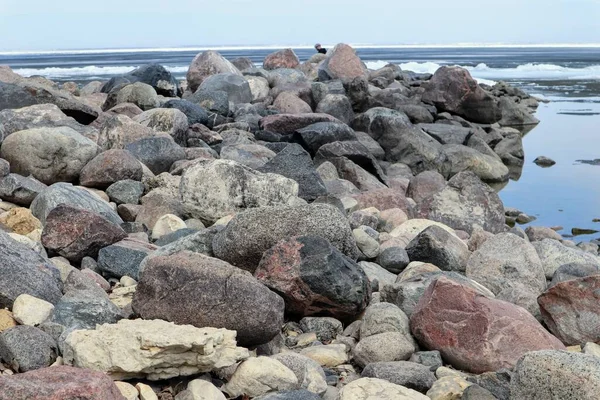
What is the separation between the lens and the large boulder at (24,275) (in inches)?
192

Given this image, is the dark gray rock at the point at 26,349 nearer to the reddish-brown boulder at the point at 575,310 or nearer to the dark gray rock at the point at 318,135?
the reddish-brown boulder at the point at 575,310

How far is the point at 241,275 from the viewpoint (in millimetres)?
4816

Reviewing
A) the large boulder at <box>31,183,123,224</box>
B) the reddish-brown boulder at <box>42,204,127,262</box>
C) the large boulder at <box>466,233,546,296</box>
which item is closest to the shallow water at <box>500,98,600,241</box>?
the large boulder at <box>466,233,546,296</box>

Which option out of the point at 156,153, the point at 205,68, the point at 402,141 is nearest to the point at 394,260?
the point at 156,153

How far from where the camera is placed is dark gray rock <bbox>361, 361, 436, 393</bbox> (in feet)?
14.9

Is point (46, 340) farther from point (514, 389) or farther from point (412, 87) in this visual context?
point (412, 87)

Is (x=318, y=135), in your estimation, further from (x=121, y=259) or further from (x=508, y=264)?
(x=121, y=259)

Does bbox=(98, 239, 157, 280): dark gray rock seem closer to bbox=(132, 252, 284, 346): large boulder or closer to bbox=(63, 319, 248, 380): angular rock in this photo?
bbox=(132, 252, 284, 346): large boulder

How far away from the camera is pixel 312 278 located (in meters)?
5.34

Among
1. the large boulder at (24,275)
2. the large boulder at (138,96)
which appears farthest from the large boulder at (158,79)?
the large boulder at (24,275)

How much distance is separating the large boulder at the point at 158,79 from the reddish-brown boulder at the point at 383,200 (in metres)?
9.66

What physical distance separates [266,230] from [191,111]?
9087mm

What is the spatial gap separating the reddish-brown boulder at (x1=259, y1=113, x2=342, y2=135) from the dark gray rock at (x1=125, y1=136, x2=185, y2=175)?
4.45 metres

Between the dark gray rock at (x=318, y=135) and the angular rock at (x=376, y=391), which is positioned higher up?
the angular rock at (x=376, y=391)
